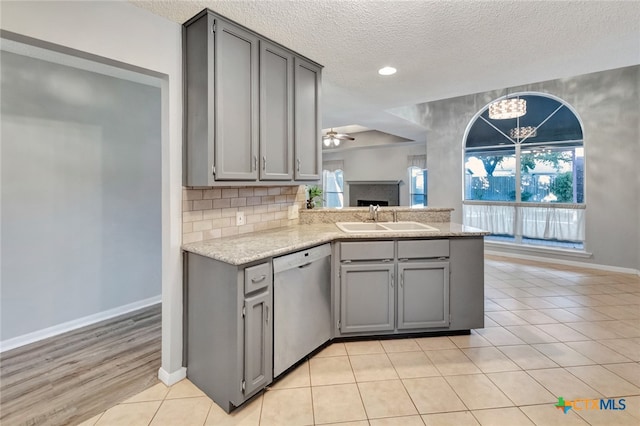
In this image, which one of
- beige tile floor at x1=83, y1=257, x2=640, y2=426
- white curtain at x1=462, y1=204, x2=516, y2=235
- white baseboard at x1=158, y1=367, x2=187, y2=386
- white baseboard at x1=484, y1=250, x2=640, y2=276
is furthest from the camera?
white curtain at x1=462, y1=204, x2=516, y2=235

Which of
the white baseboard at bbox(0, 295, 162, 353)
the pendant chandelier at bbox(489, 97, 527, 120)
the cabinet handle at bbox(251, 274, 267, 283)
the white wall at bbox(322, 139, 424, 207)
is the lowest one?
the white baseboard at bbox(0, 295, 162, 353)

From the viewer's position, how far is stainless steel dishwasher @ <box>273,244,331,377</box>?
207 cm

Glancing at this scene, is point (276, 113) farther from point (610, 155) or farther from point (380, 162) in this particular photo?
point (380, 162)

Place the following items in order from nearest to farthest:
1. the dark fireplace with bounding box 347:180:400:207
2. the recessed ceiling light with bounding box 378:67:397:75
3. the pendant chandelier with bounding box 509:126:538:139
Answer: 1. the recessed ceiling light with bounding box 378:67:397:75
2. the pendant chandelier with bounding box 509:126:538:139
3. the dark fireplace with bounding box 347:180:400:207

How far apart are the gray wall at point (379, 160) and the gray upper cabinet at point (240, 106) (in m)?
5.69

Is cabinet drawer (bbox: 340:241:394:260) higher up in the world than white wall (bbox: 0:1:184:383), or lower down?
lower down

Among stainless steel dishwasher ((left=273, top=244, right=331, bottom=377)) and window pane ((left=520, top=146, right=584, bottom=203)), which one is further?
window pane ((left=520, top=146, right=584, bottom=203))

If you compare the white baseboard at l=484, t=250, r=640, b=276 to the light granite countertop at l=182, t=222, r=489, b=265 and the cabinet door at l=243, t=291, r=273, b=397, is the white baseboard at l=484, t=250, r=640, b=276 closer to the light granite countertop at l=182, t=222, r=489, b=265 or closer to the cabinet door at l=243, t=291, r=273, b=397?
the light granite countertop at l=182, t=222, r=489, b=265

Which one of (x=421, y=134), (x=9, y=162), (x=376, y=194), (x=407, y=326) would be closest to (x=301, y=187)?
(x=407, y=326)

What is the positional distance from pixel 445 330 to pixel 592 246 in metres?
3.94

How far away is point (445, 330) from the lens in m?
2.75

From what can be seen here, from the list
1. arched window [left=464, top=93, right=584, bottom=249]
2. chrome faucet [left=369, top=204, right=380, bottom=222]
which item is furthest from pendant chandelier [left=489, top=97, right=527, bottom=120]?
chrome faucet [left=369, top=204, right=380, bottom=222]

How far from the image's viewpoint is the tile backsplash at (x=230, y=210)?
222cm

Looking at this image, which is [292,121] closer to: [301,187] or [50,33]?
[301,187]
